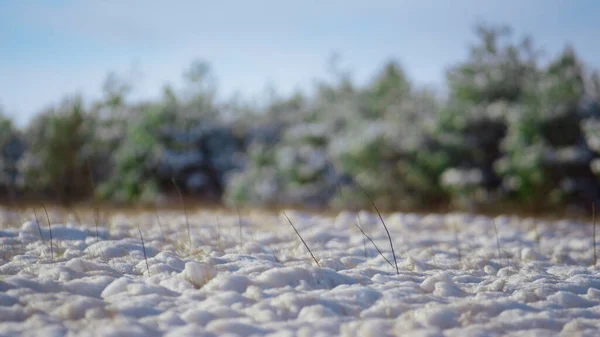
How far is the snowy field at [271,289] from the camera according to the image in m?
2.68

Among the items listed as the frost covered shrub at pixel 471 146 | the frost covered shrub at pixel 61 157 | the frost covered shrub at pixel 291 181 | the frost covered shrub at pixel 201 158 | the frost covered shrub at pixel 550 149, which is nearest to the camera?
the frost covered shrub at pixel 550 149

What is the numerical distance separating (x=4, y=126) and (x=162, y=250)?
53.4ft

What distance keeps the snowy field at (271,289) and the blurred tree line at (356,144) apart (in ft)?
23.9

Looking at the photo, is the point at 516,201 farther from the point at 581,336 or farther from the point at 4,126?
the point at 4,126

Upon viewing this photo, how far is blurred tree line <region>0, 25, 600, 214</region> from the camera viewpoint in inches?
473

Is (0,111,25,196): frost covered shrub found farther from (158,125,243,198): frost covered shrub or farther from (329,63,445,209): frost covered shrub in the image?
(329,63,445,209): frost covered shrub

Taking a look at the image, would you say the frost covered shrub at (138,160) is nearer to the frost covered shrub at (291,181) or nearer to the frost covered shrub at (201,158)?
the frost covered shrub at (201,158)

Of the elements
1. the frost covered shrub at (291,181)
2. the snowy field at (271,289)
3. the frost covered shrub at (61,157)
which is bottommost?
the snowy field at (271,289)

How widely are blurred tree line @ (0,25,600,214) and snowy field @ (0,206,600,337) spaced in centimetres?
729

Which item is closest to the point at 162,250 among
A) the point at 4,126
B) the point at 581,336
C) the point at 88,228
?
the point at 88,228

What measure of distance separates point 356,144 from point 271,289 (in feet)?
34.7

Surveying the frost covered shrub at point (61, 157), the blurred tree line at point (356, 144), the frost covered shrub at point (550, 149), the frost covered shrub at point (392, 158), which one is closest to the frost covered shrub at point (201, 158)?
the blurred tree line at point (356, 144)

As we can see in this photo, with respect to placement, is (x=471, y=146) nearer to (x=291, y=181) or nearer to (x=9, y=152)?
(x=291, y=181)

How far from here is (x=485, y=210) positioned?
12562 millimetres
